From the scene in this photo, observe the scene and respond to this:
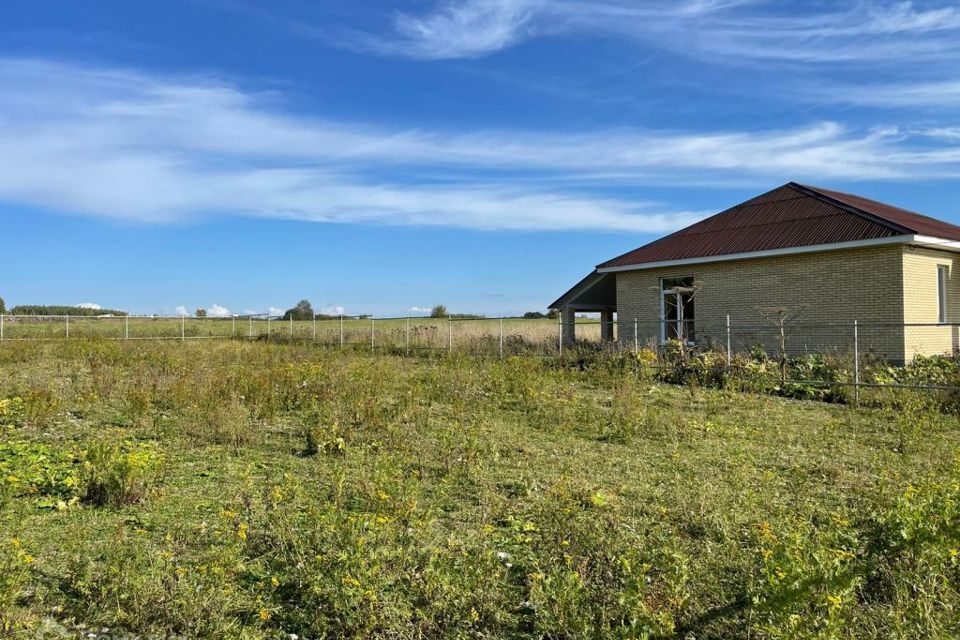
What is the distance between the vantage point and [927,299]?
16016 mm

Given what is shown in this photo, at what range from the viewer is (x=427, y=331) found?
24156 mm

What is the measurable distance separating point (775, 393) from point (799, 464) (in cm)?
629

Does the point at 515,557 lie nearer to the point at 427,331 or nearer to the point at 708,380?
the point at 708,380

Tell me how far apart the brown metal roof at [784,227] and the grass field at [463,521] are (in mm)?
7231

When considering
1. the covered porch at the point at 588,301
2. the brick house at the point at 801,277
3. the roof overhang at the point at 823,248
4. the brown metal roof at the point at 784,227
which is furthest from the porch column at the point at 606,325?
the roof overhang at the point at 823,248

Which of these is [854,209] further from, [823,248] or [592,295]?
[592,295]

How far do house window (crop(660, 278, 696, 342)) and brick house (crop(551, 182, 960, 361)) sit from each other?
0.03 meters

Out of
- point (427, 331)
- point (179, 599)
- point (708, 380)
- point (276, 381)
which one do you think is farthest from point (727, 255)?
point (179, 599)

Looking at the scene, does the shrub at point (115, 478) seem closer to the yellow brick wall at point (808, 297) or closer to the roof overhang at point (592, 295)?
the yellow brick wall at point (808, 297)

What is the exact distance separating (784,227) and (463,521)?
1577 cm

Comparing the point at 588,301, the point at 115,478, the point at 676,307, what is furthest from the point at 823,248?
the point at 115,478

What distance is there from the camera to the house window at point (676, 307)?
19516 mm

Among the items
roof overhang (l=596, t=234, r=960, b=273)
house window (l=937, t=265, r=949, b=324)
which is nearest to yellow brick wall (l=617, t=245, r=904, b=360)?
roof overhang (l=596, t=234, r=960, b=273)

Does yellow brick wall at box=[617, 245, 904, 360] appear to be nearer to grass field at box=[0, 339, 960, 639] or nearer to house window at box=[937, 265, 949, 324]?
house window at box=[937, 265, 949, 324]
